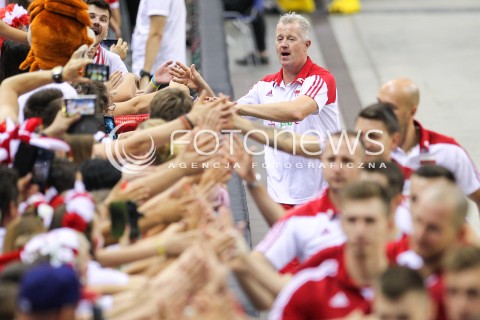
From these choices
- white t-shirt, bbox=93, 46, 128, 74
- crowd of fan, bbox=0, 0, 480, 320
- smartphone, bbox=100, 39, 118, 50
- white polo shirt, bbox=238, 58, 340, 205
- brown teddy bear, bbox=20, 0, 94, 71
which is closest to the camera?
crowd of fan, bbox=0, 0, 480, 320

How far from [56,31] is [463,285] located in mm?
4151

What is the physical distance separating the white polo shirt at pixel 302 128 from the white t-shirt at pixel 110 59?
4.62 feet

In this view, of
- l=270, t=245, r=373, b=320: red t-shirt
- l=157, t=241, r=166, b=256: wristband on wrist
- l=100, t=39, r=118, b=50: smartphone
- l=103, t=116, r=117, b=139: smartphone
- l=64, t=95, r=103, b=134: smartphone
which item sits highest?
l=100, t=39, r=118, b=50: smartphone

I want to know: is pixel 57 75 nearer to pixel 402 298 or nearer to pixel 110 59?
pixel 110 59

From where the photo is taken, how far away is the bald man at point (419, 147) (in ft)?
24.1

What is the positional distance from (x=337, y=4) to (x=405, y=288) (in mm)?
15519

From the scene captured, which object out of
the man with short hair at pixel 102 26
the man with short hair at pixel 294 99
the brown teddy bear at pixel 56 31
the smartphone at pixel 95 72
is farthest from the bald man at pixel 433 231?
the man with short hair at pixel 102 26

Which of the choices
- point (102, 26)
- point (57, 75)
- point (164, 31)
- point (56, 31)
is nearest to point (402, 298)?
point (57, 75)

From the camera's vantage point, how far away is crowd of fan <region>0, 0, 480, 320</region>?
15.9 feet

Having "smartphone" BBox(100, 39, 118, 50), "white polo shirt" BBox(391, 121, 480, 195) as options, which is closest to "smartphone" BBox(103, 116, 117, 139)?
"smartphone" BBox(100, 39, 118, 50)

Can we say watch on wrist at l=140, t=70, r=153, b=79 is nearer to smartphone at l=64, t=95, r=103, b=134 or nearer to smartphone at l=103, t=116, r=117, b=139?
smartphone at l=103, t=116, r=117, b=139

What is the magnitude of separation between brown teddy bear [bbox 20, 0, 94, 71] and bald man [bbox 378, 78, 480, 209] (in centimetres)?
215

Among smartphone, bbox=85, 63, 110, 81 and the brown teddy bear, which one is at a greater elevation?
the brown teddy bear

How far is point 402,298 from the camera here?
→ 4.65 meters
